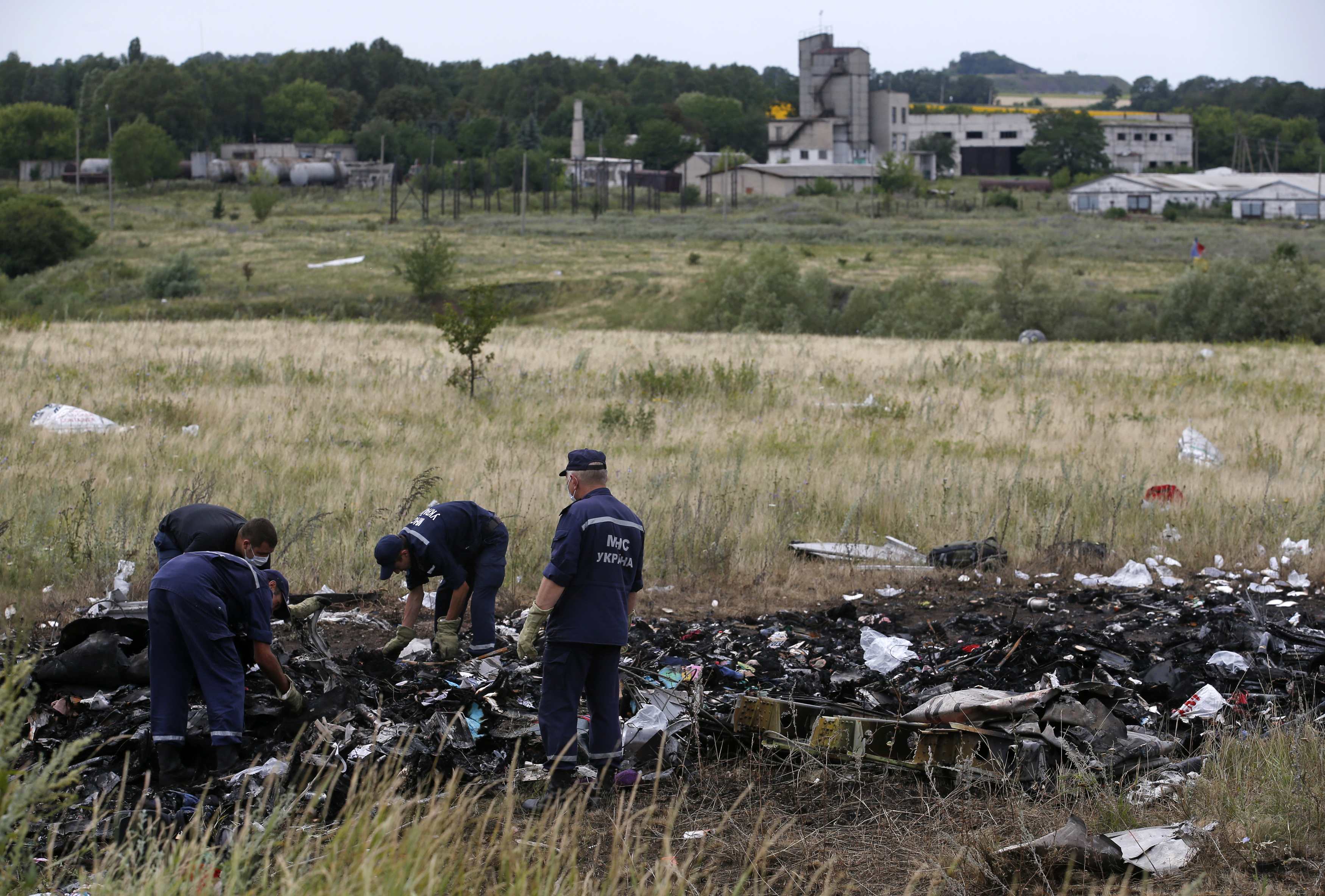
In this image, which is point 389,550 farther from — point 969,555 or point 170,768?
point 969,555

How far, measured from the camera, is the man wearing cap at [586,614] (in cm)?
502

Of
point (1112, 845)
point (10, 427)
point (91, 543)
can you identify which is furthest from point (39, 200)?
point (1112, 845)

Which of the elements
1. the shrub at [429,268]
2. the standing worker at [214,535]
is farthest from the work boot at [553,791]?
the shrub at [429,268]

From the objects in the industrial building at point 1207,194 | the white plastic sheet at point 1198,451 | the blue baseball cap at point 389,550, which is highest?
the industrial building at point 1207,194

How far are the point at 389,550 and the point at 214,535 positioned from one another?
0.96 metres

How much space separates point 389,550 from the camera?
6.06 metres

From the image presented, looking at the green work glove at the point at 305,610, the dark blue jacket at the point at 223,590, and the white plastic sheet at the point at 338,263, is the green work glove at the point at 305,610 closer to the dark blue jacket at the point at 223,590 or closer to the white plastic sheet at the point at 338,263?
the dark blue jacket at the point at 223,590

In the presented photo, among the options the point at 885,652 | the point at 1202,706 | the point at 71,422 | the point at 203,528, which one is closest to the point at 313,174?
the point at 71,422

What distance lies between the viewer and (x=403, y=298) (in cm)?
4200

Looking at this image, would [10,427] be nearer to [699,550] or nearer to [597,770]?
[699,550]

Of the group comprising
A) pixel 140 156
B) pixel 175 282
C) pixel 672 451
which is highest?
pixel 140 156

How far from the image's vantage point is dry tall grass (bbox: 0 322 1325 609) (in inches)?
355

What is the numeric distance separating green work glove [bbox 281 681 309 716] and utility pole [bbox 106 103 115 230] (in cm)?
6467

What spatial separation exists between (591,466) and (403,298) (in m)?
38.5
